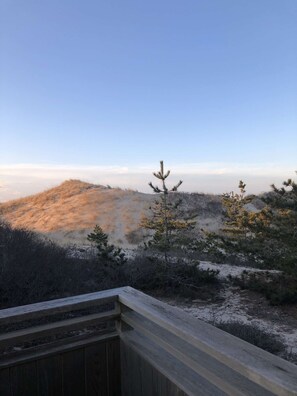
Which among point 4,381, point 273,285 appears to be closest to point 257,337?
point 273,285

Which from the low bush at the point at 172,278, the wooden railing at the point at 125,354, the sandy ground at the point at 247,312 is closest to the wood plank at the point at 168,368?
the wooden railing at the point at 125,354

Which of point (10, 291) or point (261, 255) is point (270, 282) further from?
point (10, 291)

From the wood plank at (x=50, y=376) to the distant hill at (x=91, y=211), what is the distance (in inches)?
848

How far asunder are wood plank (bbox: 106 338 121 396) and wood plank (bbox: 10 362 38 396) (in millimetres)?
460

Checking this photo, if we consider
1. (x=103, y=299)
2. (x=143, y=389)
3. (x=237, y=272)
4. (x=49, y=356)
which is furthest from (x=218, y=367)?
(x=237, y=272)

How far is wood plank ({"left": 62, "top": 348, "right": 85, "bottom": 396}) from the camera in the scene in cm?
232

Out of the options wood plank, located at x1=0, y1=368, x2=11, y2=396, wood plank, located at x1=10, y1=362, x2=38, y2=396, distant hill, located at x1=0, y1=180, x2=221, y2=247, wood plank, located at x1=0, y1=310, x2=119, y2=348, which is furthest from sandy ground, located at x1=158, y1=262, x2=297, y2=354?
distant hill, located at x1=0, y1=180, x2=221, y2=247

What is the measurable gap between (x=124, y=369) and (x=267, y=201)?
6.82m

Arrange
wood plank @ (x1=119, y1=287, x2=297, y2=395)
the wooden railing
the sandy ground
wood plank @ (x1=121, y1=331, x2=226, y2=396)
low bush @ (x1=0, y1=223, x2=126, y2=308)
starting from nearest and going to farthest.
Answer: wood plank @ (x1=119, y1=287, x2=297, y2=395), the wooden railing, wood plank @ (x1=121, y1=331, x2=226, y2=396), the sandy ground, low bush @ (x1=0, y1=223, x2=126, y2=308)

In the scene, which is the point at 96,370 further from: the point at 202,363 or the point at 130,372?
the point at 202,363

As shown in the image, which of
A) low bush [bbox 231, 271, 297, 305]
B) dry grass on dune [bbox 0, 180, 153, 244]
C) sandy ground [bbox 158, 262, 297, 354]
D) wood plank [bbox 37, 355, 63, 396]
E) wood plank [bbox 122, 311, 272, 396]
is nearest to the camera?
wood plank [bbox 122, 311, 272, 396]

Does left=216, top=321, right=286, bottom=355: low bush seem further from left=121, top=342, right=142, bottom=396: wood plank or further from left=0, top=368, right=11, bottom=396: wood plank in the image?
left=0, top=368, right=11, bottom=396: wood plank

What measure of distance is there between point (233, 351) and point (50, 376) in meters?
1.34

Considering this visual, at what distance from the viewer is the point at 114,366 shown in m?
2.45
